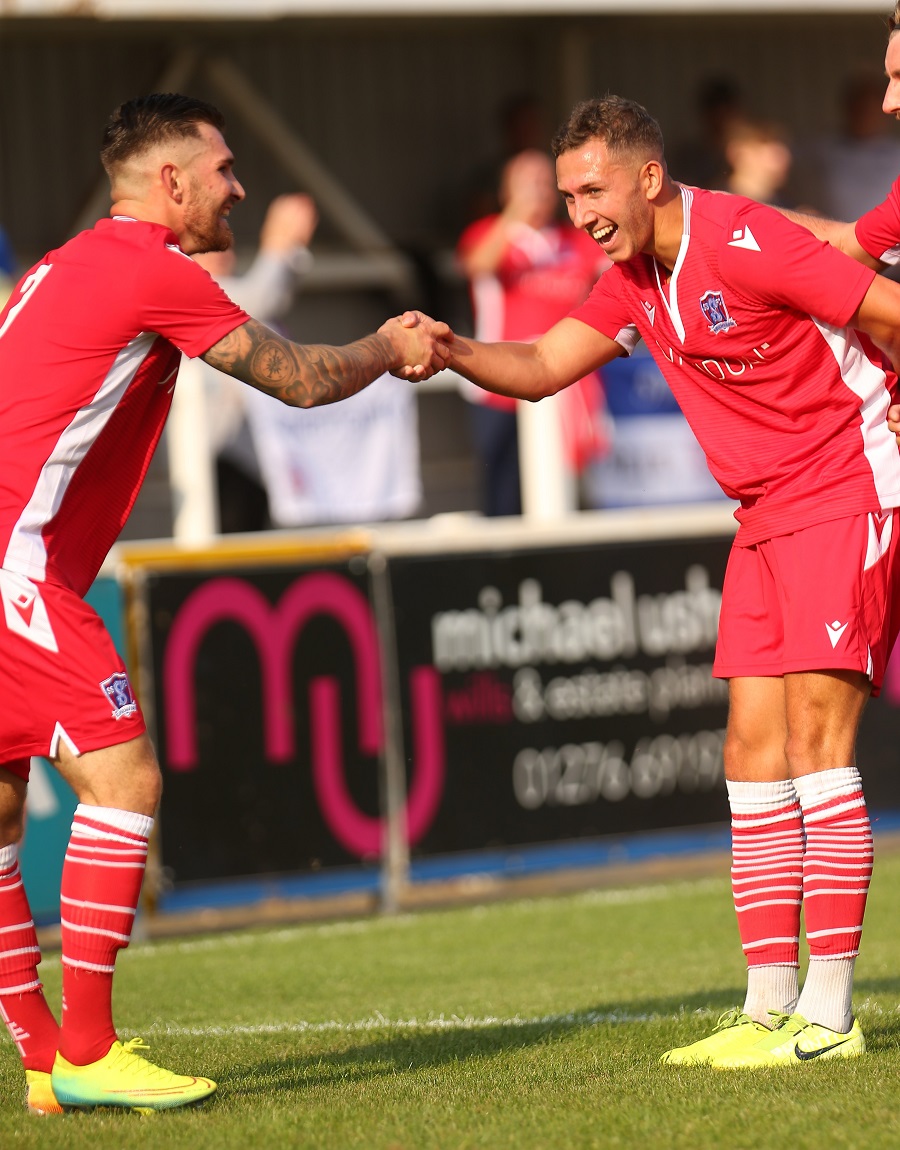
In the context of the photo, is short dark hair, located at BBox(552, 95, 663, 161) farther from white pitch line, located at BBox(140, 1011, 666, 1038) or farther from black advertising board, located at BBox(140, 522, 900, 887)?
black advertising board, located at BBox(140, 522, 900, 887)

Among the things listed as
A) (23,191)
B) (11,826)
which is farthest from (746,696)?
(23,191)

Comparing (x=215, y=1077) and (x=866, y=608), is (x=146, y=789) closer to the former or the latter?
(x=215, y=1077)

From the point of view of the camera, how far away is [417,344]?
5488 mm

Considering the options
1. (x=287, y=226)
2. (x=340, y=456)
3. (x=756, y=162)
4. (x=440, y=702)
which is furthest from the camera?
(x=756, y=162)

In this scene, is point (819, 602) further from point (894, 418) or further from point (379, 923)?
point (379, 923)

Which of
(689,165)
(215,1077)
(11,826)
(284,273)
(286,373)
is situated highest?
(689,165)

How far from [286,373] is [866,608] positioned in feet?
5.49

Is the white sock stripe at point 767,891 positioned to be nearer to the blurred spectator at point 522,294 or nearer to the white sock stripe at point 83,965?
the white sock stripe at point 83,965

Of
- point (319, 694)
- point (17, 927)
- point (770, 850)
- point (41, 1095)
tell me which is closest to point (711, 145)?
point (319, 694)

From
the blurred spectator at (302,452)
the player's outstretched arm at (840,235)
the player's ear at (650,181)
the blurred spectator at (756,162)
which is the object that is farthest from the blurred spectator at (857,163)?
the player's ear at (650,181)

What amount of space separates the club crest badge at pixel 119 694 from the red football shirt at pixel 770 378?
1.78 metres

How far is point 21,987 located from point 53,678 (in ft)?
2.72

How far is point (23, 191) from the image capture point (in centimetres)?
1476

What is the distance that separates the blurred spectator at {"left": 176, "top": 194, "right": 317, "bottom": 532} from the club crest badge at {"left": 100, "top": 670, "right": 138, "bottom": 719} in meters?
6.06
